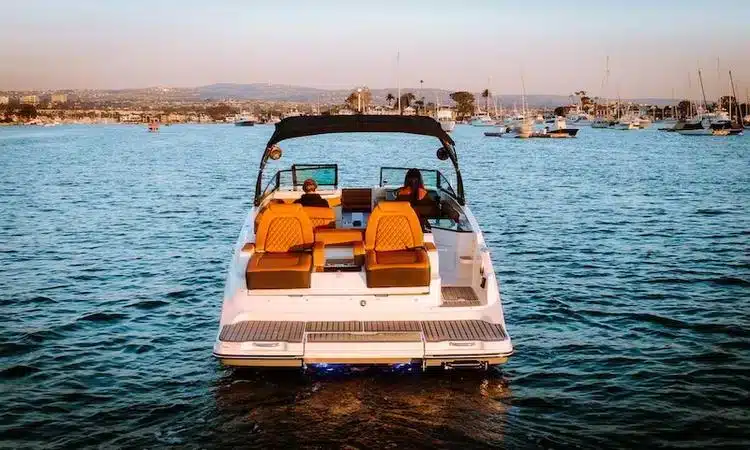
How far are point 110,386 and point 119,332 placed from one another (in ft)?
9.16

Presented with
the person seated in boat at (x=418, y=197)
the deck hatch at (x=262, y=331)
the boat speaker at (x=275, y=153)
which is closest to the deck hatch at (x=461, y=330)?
the deck hatch at (x=262, y=331)

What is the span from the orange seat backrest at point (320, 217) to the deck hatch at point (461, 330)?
136 inches

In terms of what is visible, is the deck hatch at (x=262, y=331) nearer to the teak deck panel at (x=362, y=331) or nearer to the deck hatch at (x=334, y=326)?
the teak deck panel at (x=362, y=331)

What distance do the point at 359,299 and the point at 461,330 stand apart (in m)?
1.36

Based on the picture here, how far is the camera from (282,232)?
1138 centimetres

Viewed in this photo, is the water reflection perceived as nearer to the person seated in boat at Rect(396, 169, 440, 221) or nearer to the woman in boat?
the person seated in boat at Rect(396, 169, 440, 221)

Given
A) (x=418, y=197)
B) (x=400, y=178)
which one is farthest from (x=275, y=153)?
(x=418, y=197)

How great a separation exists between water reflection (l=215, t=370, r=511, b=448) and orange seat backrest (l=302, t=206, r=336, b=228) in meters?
3.02

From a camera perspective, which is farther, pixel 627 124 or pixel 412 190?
pixel 627 124

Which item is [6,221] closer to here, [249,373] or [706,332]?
[249,373]

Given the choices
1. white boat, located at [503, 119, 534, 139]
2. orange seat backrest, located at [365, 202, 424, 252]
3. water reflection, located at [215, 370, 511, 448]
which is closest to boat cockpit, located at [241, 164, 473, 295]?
orange seat backrest, located at [365, 202, 424, 252]

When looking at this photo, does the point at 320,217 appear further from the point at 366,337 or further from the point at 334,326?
the point at 366,337

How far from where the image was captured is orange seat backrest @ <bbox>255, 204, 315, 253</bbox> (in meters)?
11.3

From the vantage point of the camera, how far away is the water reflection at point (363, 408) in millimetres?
9305
